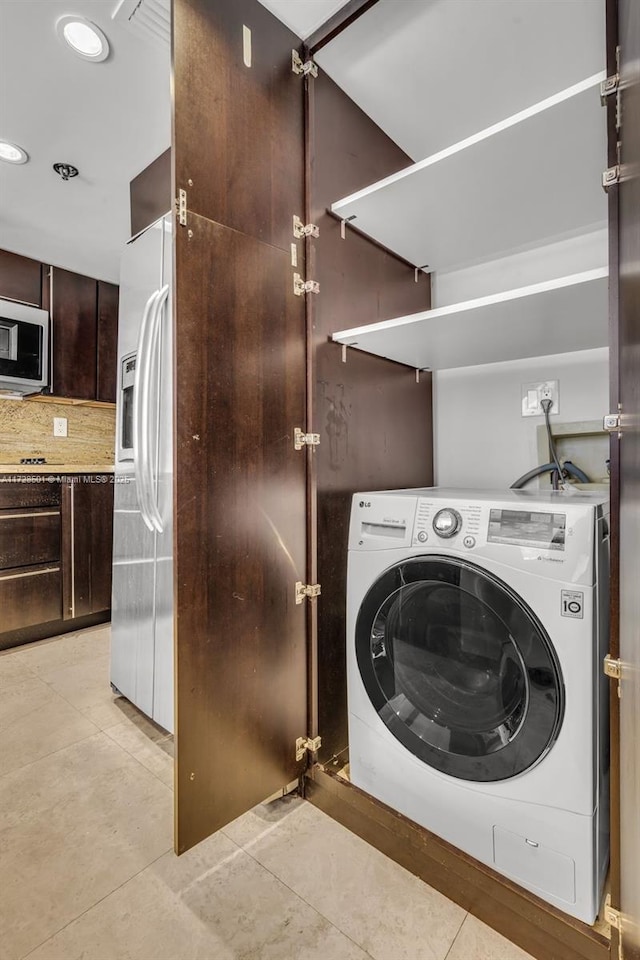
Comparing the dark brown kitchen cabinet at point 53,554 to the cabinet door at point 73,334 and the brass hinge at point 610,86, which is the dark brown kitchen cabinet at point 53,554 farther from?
the brass hinge at point 610,86

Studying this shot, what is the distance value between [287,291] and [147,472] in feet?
2.79

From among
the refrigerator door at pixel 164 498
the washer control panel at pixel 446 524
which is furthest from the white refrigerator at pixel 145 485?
the washer control panel at pixel 446 524

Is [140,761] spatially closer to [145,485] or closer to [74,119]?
[145,485]

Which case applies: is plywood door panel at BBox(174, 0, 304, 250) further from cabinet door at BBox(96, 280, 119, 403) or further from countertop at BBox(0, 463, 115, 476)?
cabinet door at BBox(96, 280, 119, 403)

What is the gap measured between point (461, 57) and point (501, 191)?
401 mm

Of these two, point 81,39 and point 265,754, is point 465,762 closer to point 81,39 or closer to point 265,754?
point 265,754

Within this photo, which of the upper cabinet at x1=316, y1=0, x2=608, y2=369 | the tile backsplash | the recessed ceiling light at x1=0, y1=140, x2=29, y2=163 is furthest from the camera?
the tile backsplash

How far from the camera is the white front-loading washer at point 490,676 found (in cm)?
100

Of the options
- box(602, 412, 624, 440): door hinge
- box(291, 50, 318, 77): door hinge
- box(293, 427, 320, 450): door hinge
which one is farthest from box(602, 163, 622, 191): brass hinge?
box(291, 50, 318, 77): door hinge

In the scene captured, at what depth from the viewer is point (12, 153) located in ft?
6.86

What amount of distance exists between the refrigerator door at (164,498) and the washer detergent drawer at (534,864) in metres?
1.16

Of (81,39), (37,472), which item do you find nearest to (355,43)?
(81,39)

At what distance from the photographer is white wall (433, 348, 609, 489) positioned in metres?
1.66

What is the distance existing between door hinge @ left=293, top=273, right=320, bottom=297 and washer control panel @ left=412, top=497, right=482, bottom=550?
728 millimetres
